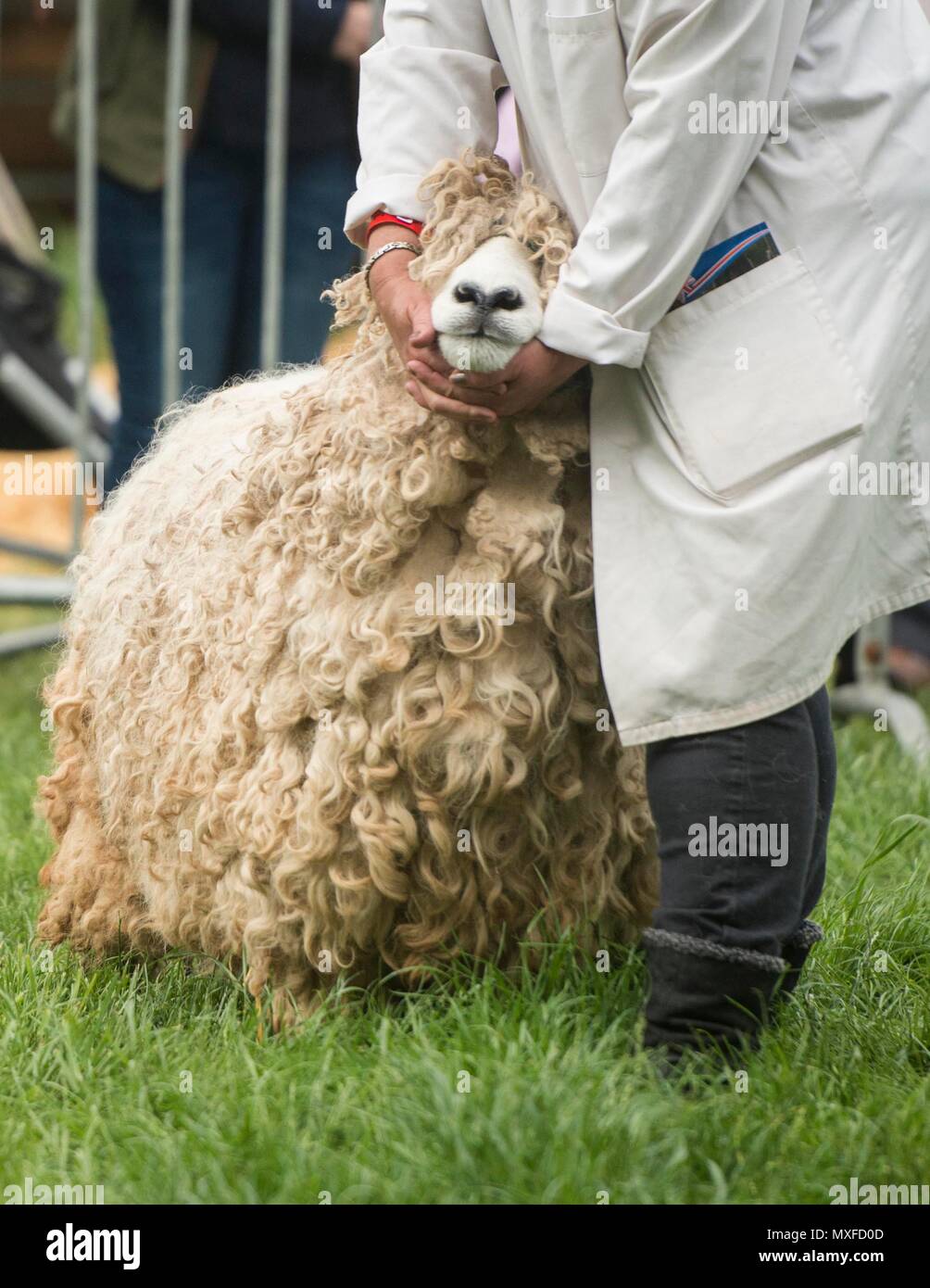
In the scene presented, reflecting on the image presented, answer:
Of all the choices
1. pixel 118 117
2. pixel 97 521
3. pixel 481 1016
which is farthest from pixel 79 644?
pixel 118 117

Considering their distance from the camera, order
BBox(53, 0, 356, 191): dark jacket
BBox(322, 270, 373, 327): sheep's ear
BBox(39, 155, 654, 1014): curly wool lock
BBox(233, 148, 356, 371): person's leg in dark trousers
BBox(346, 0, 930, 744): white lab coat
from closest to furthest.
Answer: BBox(346, 0, 930, 744): white lab coat
BBox(39, 155, 654, 1014): curly wool lock
BBox(322, 270, 373, 327): sheep's ear
BBox(53, 0, 356, 191): dark jacket
BBox(233, 148, 356, 371): person's leg in dark trousers

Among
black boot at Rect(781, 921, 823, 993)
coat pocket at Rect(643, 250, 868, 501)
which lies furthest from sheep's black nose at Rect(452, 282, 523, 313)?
black boot at Rect(781, 921, 823, 993)

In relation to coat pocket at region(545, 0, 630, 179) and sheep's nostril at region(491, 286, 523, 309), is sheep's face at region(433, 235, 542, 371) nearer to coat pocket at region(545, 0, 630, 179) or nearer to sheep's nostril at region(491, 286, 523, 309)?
sheep's nostril at region(491, 286, 523, 309)

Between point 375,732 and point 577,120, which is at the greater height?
point 577,120

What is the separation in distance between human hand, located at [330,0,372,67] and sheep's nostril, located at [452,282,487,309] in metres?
2.70

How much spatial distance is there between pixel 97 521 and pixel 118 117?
6.99ft

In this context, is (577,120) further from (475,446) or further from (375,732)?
(375,732)

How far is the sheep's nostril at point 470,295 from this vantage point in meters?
2.06

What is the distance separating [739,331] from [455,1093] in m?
0.99

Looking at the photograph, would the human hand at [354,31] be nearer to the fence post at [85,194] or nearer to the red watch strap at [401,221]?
the fence post at [85,194]

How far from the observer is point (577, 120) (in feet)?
7.01

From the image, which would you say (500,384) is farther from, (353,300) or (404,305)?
(353,300)

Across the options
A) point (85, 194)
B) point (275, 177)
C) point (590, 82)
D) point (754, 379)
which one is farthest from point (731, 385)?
point (85, 194)

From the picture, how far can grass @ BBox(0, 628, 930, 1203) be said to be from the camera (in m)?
1.89
